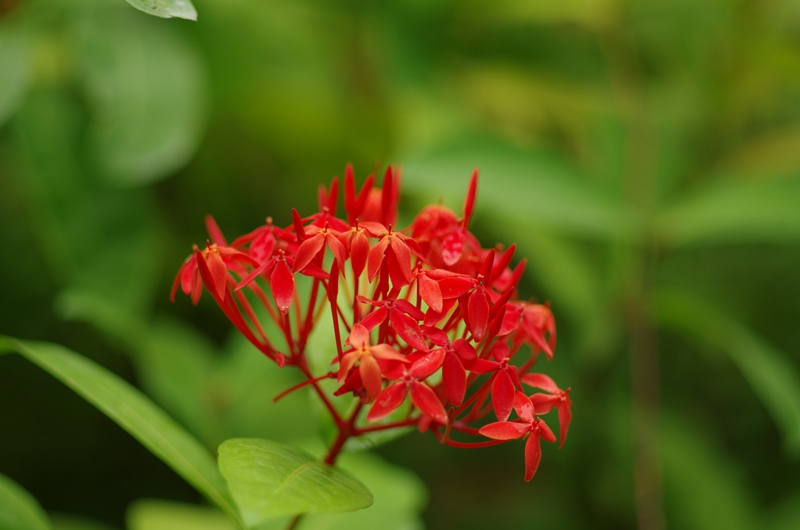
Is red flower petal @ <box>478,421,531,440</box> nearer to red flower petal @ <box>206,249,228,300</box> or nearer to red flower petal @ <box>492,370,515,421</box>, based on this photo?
red flower petal @ <box>492,370,515,421</box>

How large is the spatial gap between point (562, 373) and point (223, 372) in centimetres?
76

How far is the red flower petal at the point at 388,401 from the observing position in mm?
652

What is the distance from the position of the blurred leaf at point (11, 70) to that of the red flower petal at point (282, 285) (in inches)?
29.7

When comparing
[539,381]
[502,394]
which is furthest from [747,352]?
[502,394]

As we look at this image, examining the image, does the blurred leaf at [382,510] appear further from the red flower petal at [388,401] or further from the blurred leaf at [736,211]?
the blurred leaf at [736,211]

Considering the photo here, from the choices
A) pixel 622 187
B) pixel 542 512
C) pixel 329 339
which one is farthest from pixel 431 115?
pixel 542 512

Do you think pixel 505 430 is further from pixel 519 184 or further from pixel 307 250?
pixel 519 184

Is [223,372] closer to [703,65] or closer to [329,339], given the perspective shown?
[329,339]

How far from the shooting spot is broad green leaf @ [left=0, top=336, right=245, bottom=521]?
2.46 ft

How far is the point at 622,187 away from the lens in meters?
1.63

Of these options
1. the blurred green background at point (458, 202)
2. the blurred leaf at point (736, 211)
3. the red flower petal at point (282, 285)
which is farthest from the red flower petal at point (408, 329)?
the blurred leaf at point (736, 211)

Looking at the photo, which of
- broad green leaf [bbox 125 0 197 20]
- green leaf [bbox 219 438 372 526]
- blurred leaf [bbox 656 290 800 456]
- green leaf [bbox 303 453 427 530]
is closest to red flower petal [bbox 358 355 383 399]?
green leaf [bbox 219 438 372 526]

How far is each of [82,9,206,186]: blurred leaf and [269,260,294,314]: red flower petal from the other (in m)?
0.66

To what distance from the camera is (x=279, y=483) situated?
24.8 inches
